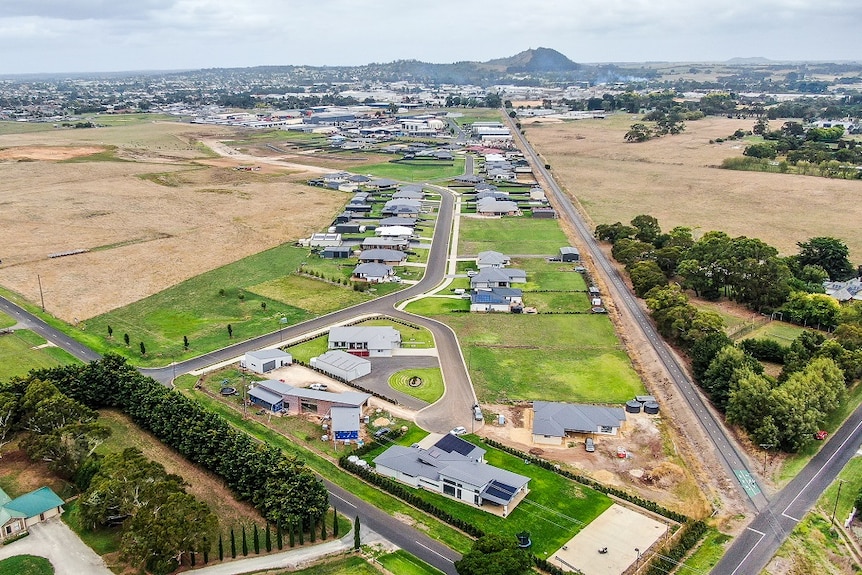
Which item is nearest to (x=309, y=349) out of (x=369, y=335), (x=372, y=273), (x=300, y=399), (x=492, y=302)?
(x=369, y=335)

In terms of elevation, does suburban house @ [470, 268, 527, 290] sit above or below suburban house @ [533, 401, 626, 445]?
above

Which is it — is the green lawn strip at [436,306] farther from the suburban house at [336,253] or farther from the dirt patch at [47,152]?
the dirt patch at [47,152]

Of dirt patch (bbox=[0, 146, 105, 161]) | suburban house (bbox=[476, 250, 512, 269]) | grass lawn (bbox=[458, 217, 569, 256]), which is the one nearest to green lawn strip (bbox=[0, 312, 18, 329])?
suburban house (bbox=[476, 250, 512, 269])

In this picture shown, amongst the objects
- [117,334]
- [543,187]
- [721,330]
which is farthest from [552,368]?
[543,187]

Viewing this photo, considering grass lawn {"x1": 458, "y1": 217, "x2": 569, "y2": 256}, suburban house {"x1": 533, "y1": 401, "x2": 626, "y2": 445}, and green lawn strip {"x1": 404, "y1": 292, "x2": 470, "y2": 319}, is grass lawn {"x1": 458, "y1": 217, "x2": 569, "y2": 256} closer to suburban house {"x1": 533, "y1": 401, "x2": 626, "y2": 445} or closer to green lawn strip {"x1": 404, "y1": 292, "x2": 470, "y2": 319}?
green lawn strip {"x1": 404, "y1": 292, "x2": 470, "y2": 319}

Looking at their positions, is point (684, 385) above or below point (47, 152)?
below

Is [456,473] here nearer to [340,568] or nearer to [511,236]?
[340,568]

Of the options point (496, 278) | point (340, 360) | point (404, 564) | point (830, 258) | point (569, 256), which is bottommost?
point (404, 564)
